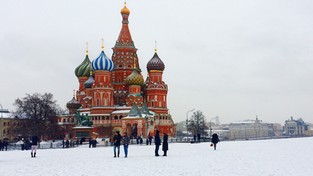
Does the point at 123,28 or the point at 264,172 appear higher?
the point at 123,28

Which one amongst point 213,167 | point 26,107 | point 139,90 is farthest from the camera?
point 139,90

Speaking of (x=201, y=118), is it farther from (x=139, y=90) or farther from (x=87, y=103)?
(x=87, y=103)

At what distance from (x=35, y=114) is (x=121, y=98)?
17.9 m

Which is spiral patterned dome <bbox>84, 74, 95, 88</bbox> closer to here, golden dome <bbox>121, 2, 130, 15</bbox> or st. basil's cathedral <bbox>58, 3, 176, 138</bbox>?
st. basil's cathedral <bbox>58, 3, 176, 138</bbox>

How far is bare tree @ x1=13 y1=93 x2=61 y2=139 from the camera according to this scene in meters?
69.5

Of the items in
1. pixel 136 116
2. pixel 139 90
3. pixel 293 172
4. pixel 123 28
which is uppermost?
pixel 123 28

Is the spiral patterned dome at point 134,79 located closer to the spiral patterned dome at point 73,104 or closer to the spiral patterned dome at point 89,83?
the spiral patterned dome at point 89,83

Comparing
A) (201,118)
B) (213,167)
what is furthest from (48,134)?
(213,167)

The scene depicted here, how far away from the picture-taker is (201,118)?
299 ft

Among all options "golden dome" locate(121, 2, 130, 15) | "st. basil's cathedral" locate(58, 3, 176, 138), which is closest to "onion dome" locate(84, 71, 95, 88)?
"st. basil's cathedral" locate(58, 3, 176, 138)

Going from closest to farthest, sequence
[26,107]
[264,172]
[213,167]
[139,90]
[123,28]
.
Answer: [264,172] → [213,167] → [26,107] → [139,90] → [123,28]

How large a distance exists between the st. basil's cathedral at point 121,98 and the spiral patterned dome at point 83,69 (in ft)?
0.79

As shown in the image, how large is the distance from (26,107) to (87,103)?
15.8 metres

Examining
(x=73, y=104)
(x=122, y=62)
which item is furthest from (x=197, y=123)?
(x=73, y=104)
